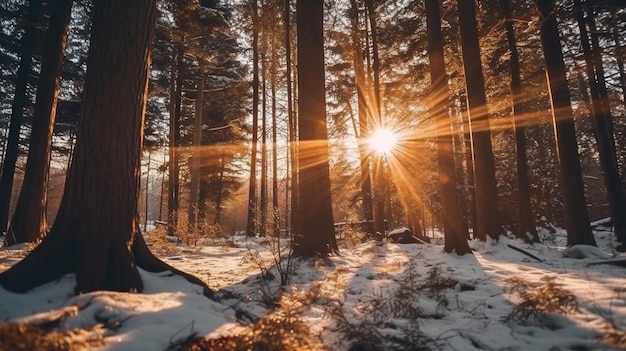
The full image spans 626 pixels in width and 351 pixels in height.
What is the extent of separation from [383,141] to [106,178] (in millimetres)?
14747

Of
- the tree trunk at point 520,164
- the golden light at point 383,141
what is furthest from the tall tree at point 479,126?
the golden light at point 383,141

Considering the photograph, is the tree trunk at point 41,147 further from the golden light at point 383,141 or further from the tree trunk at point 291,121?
the golden light at point 383,141

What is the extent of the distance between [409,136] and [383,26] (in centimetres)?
587

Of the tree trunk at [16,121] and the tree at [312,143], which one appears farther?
the tree trunk at [16,121]

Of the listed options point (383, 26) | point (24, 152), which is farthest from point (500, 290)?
point (24, 152)

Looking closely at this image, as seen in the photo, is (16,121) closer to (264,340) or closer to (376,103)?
(376,103)

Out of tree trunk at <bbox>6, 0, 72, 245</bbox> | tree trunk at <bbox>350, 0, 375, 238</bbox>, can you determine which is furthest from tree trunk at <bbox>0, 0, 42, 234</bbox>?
tree trunk at <bbox>350, 0, 375, 238</bbox>

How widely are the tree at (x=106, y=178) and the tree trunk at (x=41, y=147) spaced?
20.5ft

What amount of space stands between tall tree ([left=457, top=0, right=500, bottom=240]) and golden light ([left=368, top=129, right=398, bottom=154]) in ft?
20.2

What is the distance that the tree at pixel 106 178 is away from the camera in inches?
125

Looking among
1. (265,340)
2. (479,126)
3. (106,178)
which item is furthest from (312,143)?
(479,126)

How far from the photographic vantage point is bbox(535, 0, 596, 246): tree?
27.0 ft

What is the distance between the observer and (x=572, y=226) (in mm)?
8242

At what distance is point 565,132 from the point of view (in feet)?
27.9
